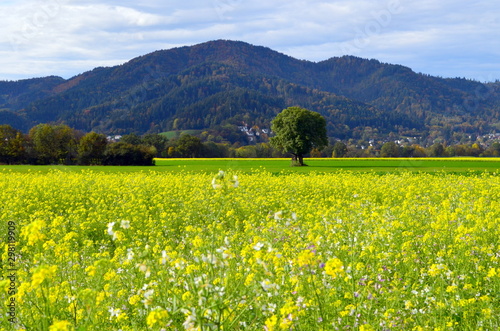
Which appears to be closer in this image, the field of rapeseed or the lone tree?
the field of rapeseed

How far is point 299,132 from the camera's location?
56.6m

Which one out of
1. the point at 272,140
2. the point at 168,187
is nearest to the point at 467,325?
the point at 168,187

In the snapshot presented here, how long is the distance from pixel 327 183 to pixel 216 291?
17810 mm

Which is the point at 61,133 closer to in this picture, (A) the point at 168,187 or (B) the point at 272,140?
(B) the point at 272,140

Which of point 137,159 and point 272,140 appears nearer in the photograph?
point 272,140

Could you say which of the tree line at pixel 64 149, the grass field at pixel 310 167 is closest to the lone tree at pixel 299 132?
the grass field at pixel 310 167

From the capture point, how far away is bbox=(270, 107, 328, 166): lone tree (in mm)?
56491

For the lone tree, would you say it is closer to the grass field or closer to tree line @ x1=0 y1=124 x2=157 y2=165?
the grass field

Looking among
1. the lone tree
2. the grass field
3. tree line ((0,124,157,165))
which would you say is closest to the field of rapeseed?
the grass field

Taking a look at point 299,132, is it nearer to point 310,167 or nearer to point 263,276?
point 310,167

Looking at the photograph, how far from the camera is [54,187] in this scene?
62.3 feet

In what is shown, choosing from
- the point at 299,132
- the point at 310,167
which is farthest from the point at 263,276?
the point at 299,132

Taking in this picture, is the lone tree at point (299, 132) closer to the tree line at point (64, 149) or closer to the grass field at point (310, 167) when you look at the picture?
the grass field at point (310, 167)

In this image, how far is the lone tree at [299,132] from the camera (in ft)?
185
